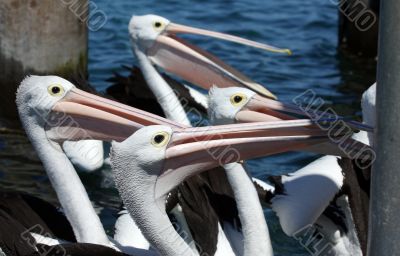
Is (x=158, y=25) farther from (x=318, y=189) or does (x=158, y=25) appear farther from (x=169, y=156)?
(x=169, y=156)

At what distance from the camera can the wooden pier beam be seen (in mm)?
2881

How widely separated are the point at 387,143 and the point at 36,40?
4.77 m

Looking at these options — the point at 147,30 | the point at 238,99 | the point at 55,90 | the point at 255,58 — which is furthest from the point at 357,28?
the point at 55,90

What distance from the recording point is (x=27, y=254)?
15.0 feet

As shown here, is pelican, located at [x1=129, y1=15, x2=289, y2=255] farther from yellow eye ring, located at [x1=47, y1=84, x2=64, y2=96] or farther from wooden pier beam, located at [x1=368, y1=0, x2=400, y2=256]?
wooden pier beam, located at [x1=368, y1=0, x2=400, y2=256]

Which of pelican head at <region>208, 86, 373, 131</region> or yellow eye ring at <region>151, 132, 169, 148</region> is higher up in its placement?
yellow eye ring at <region>151, 132, 169, 148</region>

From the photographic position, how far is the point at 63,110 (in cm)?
511

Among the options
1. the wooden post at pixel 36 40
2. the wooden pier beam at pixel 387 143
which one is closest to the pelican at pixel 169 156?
the wooden pier beam at pixel 387 143

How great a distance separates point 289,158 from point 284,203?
2.14 meters

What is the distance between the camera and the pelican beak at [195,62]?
7.24 metres

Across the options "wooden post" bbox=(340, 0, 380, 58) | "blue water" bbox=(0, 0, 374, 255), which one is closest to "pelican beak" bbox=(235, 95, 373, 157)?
"blue water" bbox=(0, 0, 374, 255)

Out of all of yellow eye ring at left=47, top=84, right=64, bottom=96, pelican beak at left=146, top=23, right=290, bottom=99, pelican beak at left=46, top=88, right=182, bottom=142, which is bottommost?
pelican beak at left=146, top=23, right=290, bottom=99

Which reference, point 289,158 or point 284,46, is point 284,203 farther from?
point 284,46

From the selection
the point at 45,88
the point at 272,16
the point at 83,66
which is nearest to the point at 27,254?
the point at 45,88
